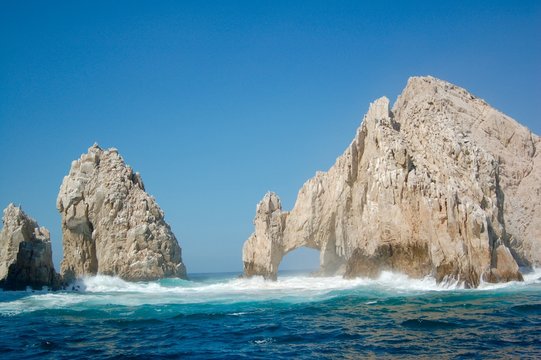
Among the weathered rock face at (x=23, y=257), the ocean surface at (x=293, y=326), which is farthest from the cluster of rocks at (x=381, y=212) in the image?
the ocean surface at (x=293, y=326)

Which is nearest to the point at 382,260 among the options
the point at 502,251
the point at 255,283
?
the point at 502,251

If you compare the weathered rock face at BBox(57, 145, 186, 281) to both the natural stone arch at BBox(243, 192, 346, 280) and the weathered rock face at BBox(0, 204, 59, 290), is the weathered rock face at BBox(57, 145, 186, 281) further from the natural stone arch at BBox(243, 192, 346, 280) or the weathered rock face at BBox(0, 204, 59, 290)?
the natural stone arch at BBox(243, 192, 346, 280)

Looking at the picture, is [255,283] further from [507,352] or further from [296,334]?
[507,352]

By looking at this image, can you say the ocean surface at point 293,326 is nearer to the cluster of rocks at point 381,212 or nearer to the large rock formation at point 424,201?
the large rock formation at point 424,201

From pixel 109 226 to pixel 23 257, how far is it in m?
11.7

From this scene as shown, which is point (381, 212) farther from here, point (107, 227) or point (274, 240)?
point (107, 227)

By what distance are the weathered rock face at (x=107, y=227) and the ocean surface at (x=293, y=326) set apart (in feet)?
76.0

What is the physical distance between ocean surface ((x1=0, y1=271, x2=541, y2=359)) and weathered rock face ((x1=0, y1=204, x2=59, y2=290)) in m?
14.2

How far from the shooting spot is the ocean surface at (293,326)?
1378 cm

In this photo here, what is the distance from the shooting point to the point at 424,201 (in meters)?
34.3

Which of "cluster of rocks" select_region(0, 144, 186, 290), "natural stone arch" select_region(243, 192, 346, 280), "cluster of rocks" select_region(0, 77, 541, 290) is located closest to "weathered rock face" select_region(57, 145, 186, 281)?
"cluster of rocks" select_region(0, 144, 186, 290)

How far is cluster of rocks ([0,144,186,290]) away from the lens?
53222mm

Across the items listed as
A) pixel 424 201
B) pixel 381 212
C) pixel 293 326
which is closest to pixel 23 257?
pixel 381 212

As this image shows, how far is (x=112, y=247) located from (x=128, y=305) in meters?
27.3
